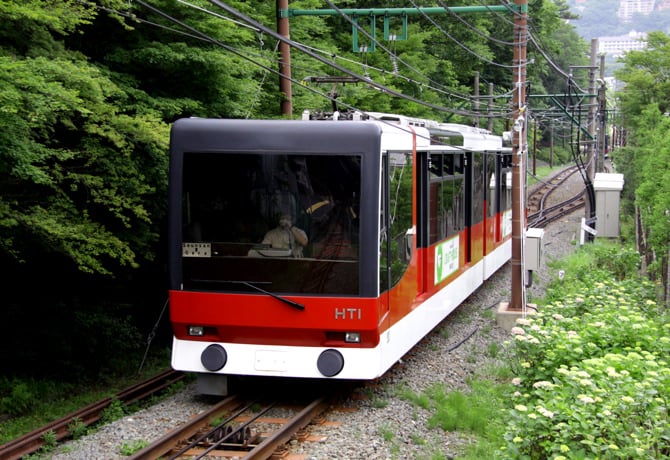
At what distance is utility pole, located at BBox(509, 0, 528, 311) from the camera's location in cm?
1534

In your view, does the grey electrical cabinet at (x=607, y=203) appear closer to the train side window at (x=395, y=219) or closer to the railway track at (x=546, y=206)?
the railway track at (x=546, y=206)

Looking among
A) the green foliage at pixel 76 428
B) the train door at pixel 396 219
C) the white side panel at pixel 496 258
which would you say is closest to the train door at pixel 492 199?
the white side panel at pixel 496 258

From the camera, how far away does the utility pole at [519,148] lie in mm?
15344

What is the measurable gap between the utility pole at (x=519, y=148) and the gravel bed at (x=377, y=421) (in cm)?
239

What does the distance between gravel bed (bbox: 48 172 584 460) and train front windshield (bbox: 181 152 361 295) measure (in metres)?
1.36

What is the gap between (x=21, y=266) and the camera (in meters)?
15.3

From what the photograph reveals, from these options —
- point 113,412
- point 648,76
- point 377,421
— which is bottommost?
point 113,412

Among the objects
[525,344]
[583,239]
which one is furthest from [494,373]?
[583,239]

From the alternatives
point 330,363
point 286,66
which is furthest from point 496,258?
point 330,363

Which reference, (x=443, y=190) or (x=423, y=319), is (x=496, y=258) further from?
(x=423, y=319)

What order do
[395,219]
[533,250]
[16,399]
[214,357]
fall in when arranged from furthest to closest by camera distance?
[533,250], [16,399], [395,219], [214,357]

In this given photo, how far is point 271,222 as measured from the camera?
912 cm

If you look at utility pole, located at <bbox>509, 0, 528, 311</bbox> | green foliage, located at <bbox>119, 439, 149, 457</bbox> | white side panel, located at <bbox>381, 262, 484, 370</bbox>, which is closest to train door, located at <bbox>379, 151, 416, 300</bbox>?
white side panel, located at <bbox>381, 262, 484, 370</bbox>

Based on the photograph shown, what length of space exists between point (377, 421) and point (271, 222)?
2.30 metres
